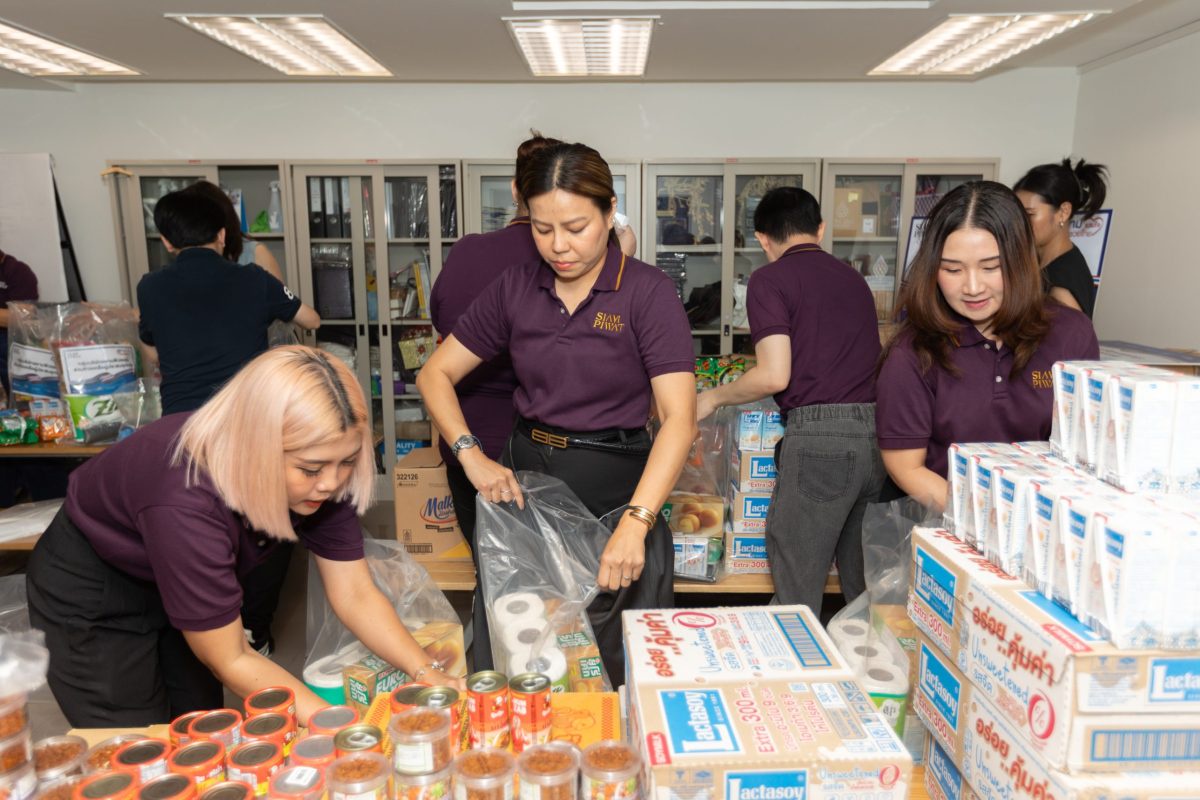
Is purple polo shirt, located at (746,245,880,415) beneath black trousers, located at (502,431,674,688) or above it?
above

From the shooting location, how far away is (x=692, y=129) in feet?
15.5

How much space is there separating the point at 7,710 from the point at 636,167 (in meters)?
4.14

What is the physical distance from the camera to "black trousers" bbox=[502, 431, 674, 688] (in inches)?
68.4

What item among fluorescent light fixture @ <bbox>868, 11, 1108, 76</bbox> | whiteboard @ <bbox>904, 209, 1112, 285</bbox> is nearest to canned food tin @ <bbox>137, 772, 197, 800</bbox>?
whiteboard @ <bbox>904, 209, 1112, 285</bbox>

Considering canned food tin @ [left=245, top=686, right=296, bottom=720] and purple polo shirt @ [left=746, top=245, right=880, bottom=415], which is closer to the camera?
canned food tin @ [left=245, top=686, right=296, bottom=720]

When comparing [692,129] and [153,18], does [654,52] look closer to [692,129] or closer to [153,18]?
[692,129]

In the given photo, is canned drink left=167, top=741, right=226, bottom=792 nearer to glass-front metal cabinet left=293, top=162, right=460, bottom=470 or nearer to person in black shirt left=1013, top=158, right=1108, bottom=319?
person in black shirt left=1013, top=158, right=1108, bottom=319

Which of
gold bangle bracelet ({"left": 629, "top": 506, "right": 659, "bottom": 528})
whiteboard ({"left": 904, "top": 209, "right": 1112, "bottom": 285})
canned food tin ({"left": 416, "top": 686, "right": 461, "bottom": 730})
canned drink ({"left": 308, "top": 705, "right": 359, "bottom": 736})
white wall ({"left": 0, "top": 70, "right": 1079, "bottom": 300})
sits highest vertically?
white wall ({"left": 0, "top": 70, "right": 1079, "bottom": 300})

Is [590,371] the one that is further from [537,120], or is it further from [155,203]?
[155,203]

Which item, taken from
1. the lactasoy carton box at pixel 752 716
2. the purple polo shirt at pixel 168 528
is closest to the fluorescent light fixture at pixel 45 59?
the purple polo shirt at pixel 168 528

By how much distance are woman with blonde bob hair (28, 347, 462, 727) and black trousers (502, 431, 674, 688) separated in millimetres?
425

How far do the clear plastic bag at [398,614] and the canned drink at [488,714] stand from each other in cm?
51

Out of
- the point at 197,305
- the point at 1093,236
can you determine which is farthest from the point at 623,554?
the point at 1093,236

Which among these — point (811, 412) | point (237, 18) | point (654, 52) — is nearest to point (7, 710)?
point (811, 412)
